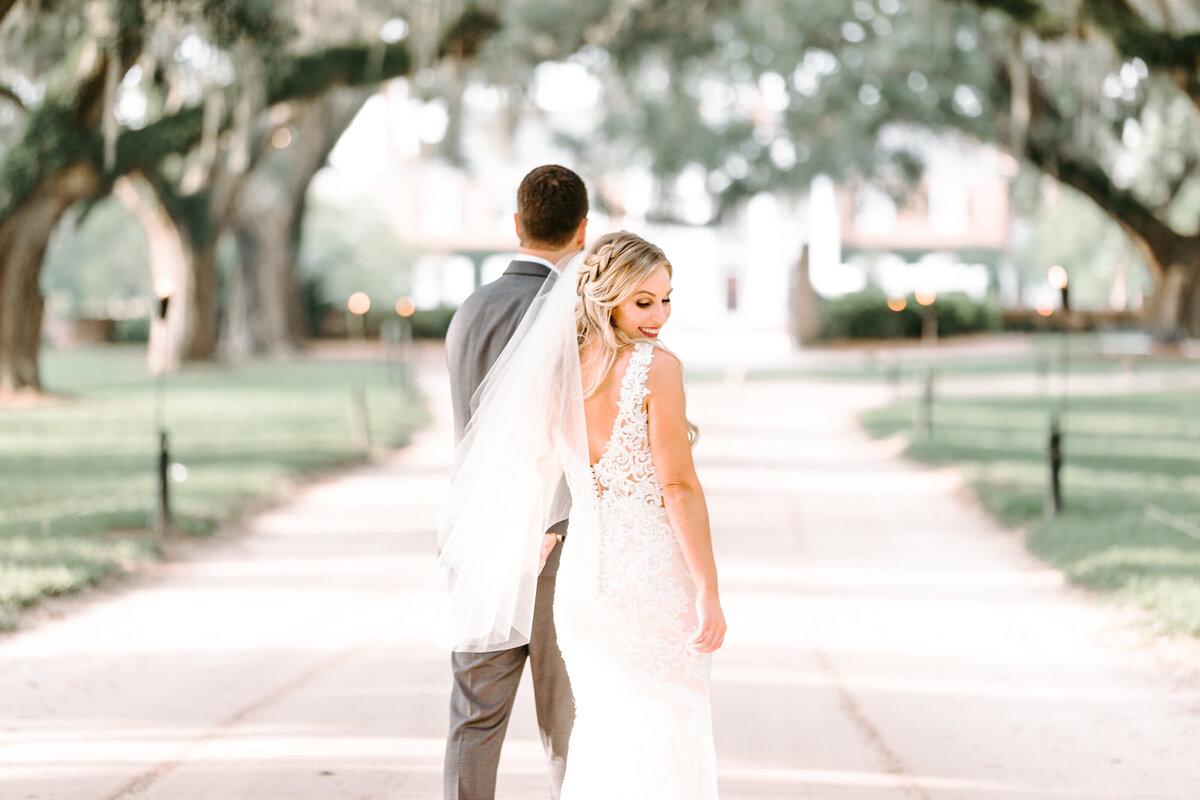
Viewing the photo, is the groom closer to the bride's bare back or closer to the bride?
the bride

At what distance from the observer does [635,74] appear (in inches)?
1059

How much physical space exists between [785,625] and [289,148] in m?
30.2

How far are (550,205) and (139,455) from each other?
11.8 m

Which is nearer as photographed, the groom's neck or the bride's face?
the bride's face

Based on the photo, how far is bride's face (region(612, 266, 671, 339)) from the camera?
3.64 meters

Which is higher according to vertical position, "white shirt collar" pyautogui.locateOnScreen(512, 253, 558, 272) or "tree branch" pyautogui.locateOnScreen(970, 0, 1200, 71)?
"tree branch" pyautogui.locateOnScreen(970, 0, 1200, 71)

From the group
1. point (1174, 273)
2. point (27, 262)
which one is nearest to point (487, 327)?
point (27, 262)

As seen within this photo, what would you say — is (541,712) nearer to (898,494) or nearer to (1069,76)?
(898,494)

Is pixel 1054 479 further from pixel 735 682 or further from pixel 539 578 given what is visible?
pixel 539 578

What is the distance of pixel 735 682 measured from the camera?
6.54 metres

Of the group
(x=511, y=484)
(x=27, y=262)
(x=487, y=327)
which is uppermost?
(x=27, y=262)

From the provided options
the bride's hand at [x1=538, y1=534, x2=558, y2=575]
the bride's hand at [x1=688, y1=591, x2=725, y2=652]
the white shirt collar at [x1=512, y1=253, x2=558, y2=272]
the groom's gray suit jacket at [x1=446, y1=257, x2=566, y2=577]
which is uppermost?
the white shirt collar at [x1=512, y1=253, x2=558, y2=272]

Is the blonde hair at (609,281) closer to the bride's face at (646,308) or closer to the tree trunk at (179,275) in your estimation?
the bride's face at (646,308)

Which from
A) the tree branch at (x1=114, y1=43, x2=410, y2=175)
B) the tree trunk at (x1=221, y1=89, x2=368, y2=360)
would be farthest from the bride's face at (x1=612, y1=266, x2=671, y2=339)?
the tree trunk at (x1=221, y1=89, x2=368, y2=360)
